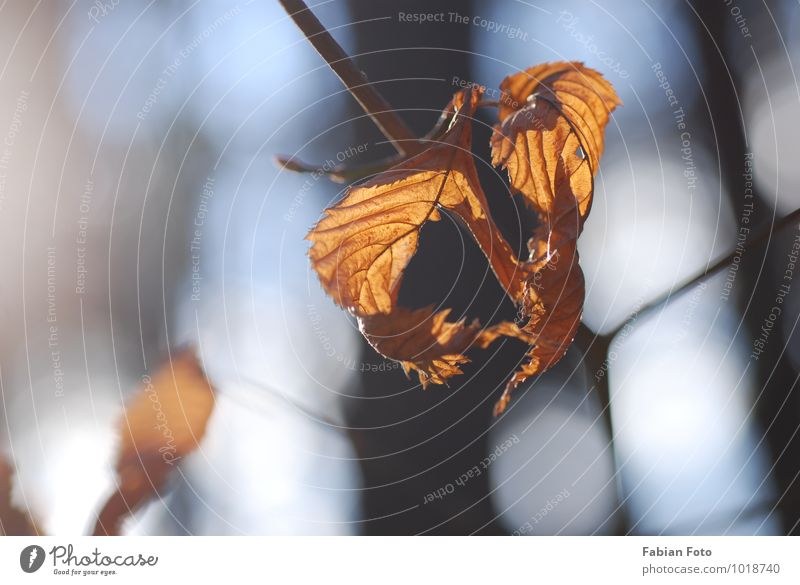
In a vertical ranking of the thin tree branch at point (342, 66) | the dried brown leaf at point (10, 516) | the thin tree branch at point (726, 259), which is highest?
the thin tree branch at point (342, 66)

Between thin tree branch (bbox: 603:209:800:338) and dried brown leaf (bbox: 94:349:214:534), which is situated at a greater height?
thin tree branch (bbox: 603:209:800:338)

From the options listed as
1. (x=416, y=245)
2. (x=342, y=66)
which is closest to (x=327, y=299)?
(x=416, y=245)

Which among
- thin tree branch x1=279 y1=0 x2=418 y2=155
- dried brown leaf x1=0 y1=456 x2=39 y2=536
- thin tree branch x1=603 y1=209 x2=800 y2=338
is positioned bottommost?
dried brown leaf x1=0 y1=456 x2=39 y2=536

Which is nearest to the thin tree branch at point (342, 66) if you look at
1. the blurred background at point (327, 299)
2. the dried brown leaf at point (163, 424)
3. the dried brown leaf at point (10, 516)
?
the blurred background at point (327, 299)

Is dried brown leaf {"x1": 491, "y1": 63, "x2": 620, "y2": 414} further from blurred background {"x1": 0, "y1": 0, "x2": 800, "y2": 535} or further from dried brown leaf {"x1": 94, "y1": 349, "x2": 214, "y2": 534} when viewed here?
dried brown leaf {"x1": 94, "y1": 349, "x2": 214, "y2": 534}

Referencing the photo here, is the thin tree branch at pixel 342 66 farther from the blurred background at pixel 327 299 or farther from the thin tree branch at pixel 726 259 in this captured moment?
the thin tree branch at pixel 726 259

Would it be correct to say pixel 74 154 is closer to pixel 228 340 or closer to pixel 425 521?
pixel 228 340

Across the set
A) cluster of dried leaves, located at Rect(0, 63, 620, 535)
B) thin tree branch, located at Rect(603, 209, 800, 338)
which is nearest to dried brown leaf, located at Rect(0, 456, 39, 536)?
cluster of dried leaves, located at Rect(0, 63, 620, 535)
